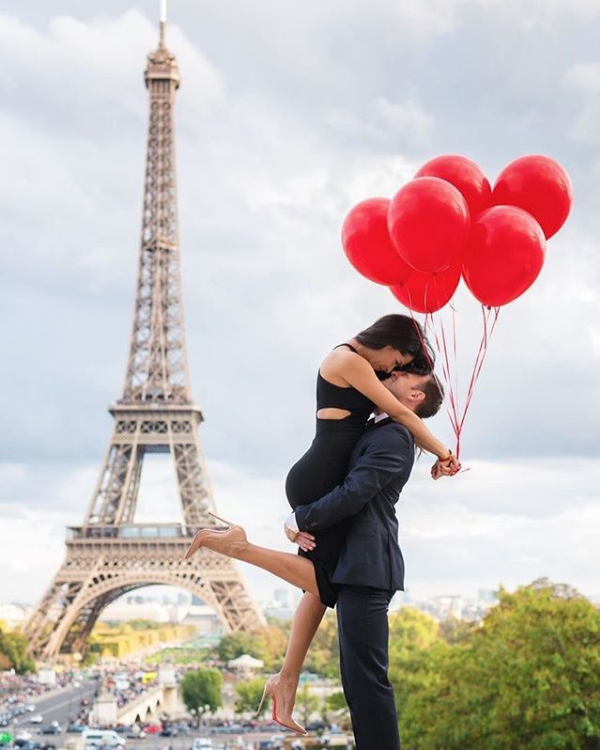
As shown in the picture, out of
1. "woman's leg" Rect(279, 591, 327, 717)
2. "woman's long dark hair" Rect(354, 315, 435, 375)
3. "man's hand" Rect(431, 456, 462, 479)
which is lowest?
"woman's leg" Rect(279, 591, 327, 717)

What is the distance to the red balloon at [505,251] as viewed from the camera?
17.1 ft

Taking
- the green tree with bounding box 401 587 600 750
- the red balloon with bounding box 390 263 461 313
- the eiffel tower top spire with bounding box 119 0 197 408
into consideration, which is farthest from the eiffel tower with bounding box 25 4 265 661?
the red balloon with bounding box 390 263 461 313

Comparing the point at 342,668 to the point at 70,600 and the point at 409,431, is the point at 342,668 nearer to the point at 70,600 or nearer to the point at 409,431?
the point at 409,431

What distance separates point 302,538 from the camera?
4.97m

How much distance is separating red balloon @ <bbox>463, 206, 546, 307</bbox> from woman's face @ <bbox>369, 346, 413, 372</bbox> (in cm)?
67

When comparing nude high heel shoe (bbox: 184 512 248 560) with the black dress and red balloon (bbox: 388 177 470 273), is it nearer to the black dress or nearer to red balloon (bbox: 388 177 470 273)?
the black dress

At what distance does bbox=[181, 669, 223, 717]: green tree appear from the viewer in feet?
133

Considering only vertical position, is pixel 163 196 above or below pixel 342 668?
above

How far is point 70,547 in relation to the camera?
1475 inches

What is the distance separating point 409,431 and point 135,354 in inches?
1449

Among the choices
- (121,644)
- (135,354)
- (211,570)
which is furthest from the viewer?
(121,644)

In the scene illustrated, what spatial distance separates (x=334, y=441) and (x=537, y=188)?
70.6 inches

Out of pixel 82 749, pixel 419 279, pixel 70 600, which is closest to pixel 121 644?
pixel 70 600

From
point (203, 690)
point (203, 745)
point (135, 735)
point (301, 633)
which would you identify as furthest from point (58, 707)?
point (301, 633)
